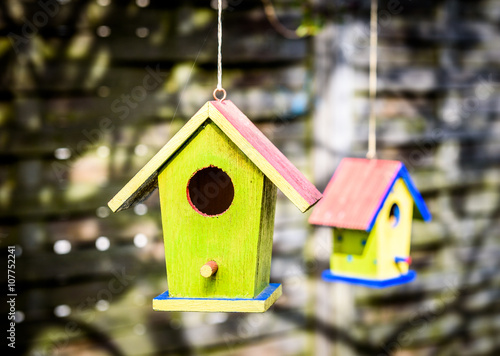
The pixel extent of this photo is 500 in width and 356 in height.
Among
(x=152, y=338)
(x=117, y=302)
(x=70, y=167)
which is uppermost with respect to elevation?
(x=70, y=167)

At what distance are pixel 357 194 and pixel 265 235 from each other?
0.63 metres

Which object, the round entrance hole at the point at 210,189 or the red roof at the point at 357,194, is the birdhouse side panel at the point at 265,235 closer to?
the round entrance hole at the point at 210,189

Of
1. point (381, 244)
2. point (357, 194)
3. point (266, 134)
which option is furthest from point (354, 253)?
point (266, 134)

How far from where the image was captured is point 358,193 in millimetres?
2184

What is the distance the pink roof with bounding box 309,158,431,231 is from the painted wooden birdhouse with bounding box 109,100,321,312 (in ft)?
1.89

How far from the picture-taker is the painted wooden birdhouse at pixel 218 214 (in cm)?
150

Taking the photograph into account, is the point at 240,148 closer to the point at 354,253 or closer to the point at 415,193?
the point at 354,253

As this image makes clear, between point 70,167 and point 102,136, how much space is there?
0.18 meters

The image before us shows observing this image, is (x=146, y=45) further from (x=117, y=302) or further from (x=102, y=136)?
(x=117, y=302)

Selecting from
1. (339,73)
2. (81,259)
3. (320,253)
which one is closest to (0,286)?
(81,259)

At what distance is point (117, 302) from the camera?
281cm

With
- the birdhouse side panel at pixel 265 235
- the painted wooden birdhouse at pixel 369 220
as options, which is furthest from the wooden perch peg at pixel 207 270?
the painted wooden birdhouse at pixel 369 220

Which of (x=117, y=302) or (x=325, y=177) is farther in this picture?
(x=325, y=177)

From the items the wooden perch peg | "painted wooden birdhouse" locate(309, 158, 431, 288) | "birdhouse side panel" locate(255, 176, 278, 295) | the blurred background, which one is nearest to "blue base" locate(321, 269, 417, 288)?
"painted wooden birdhouse" locate(309, 158, 431, 288)
